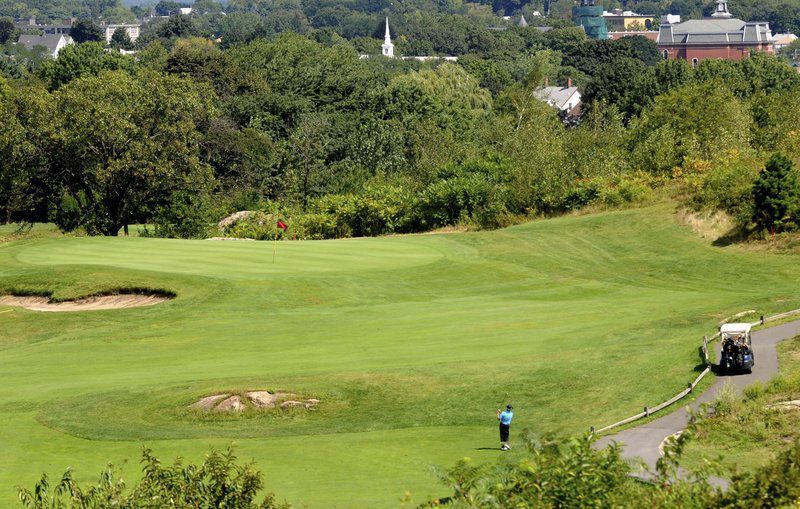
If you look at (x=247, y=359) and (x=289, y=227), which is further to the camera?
(x=289, y=227)

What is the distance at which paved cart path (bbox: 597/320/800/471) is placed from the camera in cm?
3000

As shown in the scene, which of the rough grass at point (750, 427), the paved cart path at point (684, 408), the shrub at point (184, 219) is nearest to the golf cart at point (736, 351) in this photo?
the paved cart path at point (684, 408)

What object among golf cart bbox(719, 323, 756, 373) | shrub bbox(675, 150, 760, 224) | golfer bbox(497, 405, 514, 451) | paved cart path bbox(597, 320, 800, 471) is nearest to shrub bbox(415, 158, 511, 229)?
shrub bbox(675, 150, 760, 224)

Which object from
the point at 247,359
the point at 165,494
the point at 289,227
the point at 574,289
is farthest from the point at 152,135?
the point at 165,494

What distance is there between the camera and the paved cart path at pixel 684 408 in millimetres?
30000

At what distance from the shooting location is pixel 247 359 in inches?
1561

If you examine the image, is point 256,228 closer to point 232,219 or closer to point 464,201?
point 232,219

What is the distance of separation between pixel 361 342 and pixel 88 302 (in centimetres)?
1283

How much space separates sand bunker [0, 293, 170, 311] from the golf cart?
22387mm

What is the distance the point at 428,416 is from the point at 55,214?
5912 cm

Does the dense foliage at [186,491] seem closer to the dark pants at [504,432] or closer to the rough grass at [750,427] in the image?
the dark pants at [504,432]

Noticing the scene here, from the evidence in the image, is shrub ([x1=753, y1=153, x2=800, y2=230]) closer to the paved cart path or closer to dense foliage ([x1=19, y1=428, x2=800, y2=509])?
the paved cart path

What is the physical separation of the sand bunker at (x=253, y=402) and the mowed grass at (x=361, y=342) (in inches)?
17.5

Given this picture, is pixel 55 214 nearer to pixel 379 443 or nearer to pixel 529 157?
pixel 529 157
